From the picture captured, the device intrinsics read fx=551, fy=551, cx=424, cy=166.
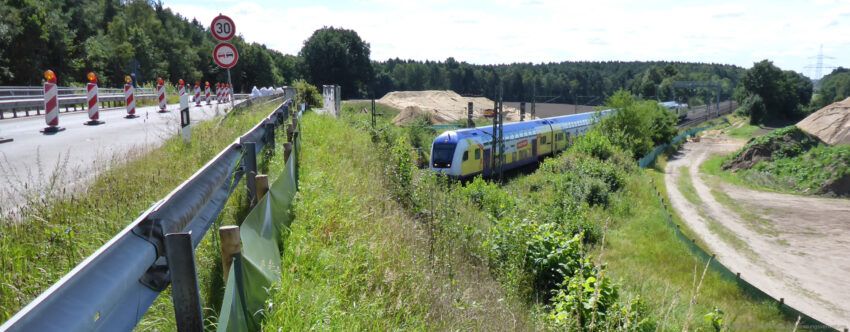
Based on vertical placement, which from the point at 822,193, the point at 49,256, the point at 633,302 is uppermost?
the point at 49,256

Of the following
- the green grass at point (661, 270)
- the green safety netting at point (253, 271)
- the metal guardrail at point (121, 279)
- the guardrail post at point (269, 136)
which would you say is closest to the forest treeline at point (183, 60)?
the green grass at point (661, 270)

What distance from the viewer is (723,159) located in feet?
161

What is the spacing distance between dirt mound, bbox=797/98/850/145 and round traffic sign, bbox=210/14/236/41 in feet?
192

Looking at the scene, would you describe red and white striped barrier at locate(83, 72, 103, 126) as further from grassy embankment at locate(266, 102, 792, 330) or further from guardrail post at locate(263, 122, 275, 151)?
guardrail post at locate(263, 122, 275, 151)

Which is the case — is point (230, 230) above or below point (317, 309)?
above

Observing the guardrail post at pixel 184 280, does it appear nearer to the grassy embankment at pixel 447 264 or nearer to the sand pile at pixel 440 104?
the grassy embankment at pixel 447 264

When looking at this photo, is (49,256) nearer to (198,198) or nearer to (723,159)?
(198,198)

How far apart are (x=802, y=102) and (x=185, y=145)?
4269 inches

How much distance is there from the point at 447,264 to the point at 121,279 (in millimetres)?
4545

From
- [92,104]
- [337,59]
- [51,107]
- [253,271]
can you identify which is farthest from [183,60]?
[253,271]

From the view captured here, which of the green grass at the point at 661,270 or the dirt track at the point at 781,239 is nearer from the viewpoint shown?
the green grass at the point at 661,270

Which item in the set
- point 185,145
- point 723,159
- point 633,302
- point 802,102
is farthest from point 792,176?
point 802,102

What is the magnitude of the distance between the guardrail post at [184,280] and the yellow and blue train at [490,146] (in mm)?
22237

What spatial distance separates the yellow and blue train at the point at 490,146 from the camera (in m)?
26.4
